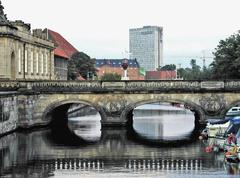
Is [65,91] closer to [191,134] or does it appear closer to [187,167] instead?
[191,134]

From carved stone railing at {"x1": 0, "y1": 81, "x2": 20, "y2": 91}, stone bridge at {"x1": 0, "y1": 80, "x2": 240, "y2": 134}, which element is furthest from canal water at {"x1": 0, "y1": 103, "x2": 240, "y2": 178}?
carved stone railing at {"x1": 0, "y1": 81, "x2": 20, "y2": 91}

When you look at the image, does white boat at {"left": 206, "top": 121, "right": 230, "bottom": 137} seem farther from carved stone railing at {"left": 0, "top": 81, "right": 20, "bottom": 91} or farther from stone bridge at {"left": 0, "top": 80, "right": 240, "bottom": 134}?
carved stone railing at {"left": 0, "top": 81, "right": 20, "bottom": 91}

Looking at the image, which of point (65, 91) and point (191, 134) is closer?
point (191, 134)

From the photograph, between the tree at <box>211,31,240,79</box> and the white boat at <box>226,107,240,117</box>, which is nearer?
the white boat at <box>226,107,240,117</box>

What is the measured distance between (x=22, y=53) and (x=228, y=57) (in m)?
31.4

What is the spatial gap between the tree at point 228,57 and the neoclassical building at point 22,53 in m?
26.0

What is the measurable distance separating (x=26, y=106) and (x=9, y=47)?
24.1 feet

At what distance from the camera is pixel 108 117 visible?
60.3 metres

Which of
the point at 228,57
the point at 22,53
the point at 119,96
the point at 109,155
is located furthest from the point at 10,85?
the point at 228,57

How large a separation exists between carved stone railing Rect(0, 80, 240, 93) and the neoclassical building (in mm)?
3248

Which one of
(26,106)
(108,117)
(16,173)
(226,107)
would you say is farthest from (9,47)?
(16,173)

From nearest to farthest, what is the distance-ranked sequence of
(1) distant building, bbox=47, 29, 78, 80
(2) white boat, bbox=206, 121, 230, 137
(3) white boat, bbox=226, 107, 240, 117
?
(2) white boat, bbox=206, 121, 230, 137
(3) white boat, bbox=226, 107, 240, 117
(1) distant building, bbox=47, 29, 78, 80

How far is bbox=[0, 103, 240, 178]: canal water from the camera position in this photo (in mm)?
34094

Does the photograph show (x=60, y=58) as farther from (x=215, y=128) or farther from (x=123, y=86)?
(x=215, y=128)
